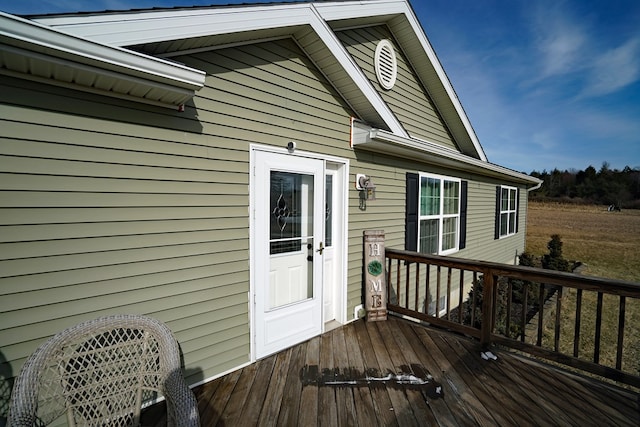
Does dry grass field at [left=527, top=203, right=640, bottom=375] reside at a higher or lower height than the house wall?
lower

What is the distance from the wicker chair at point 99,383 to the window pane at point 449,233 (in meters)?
5.19

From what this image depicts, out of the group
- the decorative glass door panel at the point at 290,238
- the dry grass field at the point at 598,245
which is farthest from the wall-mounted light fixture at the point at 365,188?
the dry grass field at the point at 598,245

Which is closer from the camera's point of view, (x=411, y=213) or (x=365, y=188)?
(x=365, y=188)

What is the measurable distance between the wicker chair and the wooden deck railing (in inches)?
112

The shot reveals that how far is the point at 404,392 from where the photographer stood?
231 centimetres

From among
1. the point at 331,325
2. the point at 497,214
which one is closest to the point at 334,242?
the point at 331,325

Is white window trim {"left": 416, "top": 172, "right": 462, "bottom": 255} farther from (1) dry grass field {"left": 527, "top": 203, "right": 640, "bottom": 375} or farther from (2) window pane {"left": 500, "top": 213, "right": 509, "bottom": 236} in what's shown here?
→ (2) window pane {"left": 500, "top": 213, "right": 509, "bottom": 236}

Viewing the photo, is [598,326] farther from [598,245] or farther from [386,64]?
[598,245]

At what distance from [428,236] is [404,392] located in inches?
134

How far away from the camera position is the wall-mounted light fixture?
148 inches

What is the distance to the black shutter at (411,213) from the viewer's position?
466 centimetres

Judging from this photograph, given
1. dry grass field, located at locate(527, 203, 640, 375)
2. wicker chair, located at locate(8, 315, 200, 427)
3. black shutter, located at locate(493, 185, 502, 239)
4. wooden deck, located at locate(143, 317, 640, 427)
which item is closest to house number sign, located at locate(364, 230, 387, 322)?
wooden deck, located at locate(143, 317, 640, 427)

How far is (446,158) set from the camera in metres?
4.75

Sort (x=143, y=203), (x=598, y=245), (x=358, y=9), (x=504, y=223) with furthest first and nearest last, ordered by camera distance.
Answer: (x=598, y=245)
(x=504, y=223)
(x=358, y=9)
(x=143, y=203)
